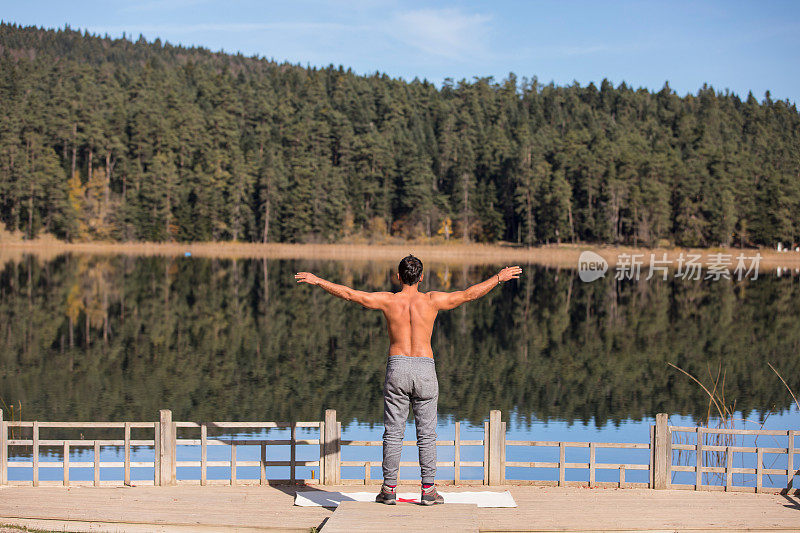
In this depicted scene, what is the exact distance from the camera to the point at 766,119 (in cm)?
16788

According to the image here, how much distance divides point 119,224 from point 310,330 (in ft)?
203

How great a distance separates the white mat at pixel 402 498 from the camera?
27.4 ft

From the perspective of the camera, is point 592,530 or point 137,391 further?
point 137,391

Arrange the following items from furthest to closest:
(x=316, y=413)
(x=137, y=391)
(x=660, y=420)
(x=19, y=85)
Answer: (x=19, y=85)
(x=137, y=391)
(x=316, y=413)
(x=660, y=420)

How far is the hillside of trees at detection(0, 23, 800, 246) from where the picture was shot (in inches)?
3588

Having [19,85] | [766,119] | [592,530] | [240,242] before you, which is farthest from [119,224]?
[766,119]

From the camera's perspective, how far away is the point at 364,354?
90.5ft

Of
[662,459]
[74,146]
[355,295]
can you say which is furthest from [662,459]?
[74,146]

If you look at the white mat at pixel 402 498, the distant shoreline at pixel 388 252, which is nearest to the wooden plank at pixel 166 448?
the white mat at pixel 402 498

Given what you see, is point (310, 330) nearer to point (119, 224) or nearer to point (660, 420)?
point (660, 420)

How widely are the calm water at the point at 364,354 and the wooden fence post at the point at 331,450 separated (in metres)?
7.22

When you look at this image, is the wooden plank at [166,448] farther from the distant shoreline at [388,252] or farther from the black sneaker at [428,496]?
the distant shoreline at [388,252]

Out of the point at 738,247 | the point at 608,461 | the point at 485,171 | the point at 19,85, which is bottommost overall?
the point at 608,461

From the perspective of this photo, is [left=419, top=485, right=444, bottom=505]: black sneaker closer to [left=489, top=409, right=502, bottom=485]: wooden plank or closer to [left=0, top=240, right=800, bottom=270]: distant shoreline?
[left=489, top=409, right=502, bottom=485]: wooden plank
